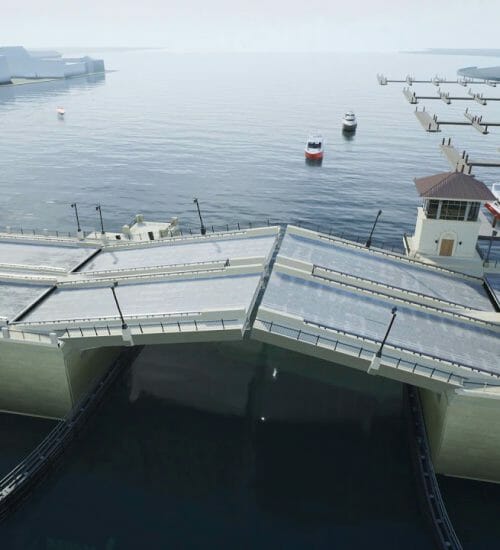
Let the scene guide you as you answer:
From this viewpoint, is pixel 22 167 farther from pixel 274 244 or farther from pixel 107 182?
pixel 274 244

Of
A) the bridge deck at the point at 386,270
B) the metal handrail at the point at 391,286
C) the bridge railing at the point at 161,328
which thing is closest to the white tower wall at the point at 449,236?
the bridge deck at the point at 386,270

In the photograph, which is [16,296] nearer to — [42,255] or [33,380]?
[33,380]

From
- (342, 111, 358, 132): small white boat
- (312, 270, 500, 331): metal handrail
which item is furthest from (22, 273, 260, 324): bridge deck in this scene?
(342, 111, 358, 132): small white boat

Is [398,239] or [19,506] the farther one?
[398,239]

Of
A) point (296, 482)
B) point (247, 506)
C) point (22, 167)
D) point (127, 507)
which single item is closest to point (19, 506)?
point (127, 507)

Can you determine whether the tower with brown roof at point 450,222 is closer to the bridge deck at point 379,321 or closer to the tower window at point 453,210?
the tower window at point 453,210

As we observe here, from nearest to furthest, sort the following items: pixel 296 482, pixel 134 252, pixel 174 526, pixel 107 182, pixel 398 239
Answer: pixel 174 526, pixel 296 482, pixel 134 252, pixel 398 239, pixel 107 182
